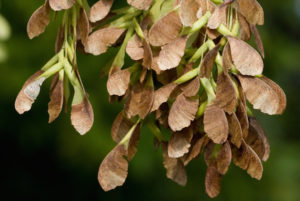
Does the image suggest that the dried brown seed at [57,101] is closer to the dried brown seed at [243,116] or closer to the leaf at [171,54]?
the leaf at [171,54]

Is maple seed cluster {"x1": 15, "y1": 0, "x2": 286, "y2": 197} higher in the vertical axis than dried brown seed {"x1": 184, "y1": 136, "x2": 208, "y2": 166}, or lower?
higher

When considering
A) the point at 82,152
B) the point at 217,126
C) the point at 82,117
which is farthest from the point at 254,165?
the point at 82,152

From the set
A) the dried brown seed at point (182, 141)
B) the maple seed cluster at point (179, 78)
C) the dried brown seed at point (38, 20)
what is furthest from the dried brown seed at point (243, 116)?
the dried brown seed at point (38, 20)

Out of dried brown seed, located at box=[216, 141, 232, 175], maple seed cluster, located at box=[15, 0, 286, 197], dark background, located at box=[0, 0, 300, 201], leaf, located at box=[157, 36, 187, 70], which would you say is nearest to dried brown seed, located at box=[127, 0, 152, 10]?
maple seed cluster, located at box=[15, 0, 286, 197]

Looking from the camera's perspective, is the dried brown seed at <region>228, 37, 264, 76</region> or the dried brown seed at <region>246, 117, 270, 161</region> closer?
the dried brown seed at <region>228, 37, 264, 76</region>

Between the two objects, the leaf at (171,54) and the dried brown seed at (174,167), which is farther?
the dried brown seed at (174,167)

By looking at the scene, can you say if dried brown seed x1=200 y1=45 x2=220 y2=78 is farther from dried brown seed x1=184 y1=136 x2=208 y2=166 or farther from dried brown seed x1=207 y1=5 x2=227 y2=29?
dried brown seed x1=184 y1=136 x2=208 y2=166

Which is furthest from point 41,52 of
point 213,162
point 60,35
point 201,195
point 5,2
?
point 213,162
